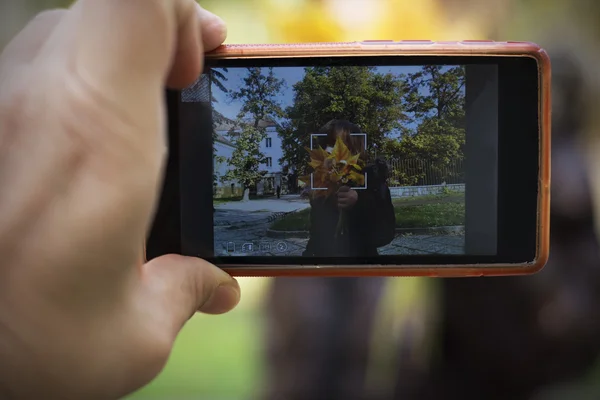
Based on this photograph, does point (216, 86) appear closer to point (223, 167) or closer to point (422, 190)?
point (223, 167)

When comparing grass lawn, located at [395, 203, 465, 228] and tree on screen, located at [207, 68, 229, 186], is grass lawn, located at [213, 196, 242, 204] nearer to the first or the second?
tree on screen, located at [207, 68, 229, 186]

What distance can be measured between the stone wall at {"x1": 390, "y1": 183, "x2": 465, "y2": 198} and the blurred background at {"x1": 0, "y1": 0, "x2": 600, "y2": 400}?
10 cm

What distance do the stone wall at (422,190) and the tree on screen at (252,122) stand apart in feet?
0.33

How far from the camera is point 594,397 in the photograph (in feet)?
1.29

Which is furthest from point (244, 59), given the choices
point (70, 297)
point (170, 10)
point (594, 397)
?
point (594, 397)

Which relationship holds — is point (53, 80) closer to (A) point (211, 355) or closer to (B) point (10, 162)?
(B) point (10, 162)

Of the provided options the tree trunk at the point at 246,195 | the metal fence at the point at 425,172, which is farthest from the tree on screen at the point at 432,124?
the tree trunk at the point at 246,195

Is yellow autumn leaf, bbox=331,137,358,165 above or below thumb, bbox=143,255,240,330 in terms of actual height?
above

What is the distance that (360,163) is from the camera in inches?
12.7

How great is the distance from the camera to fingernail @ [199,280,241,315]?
0.31 meters

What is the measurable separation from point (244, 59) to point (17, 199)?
175mm

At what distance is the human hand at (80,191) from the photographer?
0.21 metres

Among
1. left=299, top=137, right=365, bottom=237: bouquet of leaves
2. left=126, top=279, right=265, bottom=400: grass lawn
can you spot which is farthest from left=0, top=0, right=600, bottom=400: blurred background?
left=299, top=137, right=365, bottom=237: bouquet of leaves

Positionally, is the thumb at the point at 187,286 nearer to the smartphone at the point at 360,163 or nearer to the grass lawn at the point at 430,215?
the smartphone at the point at 360,163
